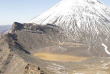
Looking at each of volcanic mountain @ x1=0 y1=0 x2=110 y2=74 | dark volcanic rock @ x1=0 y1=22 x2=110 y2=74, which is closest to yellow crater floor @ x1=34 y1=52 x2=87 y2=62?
volcanic mountain @ x1=0 y1=0 x2=110 y2=74

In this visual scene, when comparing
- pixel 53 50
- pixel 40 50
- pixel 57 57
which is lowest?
pixel 57 57

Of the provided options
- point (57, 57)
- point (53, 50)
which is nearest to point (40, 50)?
point (53, 50)

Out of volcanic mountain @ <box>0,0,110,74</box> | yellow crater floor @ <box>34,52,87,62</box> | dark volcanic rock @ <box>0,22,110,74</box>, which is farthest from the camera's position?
yellow crater floor @ <box>34,52,87,62</box>

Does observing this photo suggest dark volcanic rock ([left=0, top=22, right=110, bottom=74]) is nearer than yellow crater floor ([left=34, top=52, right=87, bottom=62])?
Yes

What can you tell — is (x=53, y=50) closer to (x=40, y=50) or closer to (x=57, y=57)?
(x=40, y=50)

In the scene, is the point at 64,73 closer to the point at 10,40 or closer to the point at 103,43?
the point at 10,40

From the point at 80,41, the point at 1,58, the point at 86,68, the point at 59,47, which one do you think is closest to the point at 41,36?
the point at 59,47

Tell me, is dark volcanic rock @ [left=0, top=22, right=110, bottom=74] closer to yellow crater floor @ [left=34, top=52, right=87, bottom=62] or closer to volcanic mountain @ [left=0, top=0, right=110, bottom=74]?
volcanic mountain @ [left=0, top=0, right=110, bottom=74]

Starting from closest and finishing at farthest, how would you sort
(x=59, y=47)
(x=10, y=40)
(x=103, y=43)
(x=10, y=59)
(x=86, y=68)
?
1. (x=86, y=68)
2. (x=10, y=59)
3. (x=10, y=40)
4. (x=59, y=47)
5. (x=103, y=43)

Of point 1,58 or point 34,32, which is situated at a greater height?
point 34,32

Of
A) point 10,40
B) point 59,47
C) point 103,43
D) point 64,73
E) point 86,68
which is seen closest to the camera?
point 64,73

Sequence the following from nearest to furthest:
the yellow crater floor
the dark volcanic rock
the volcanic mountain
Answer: the dark volcanic rock
the volcanic mountain
the yellow crater floor
